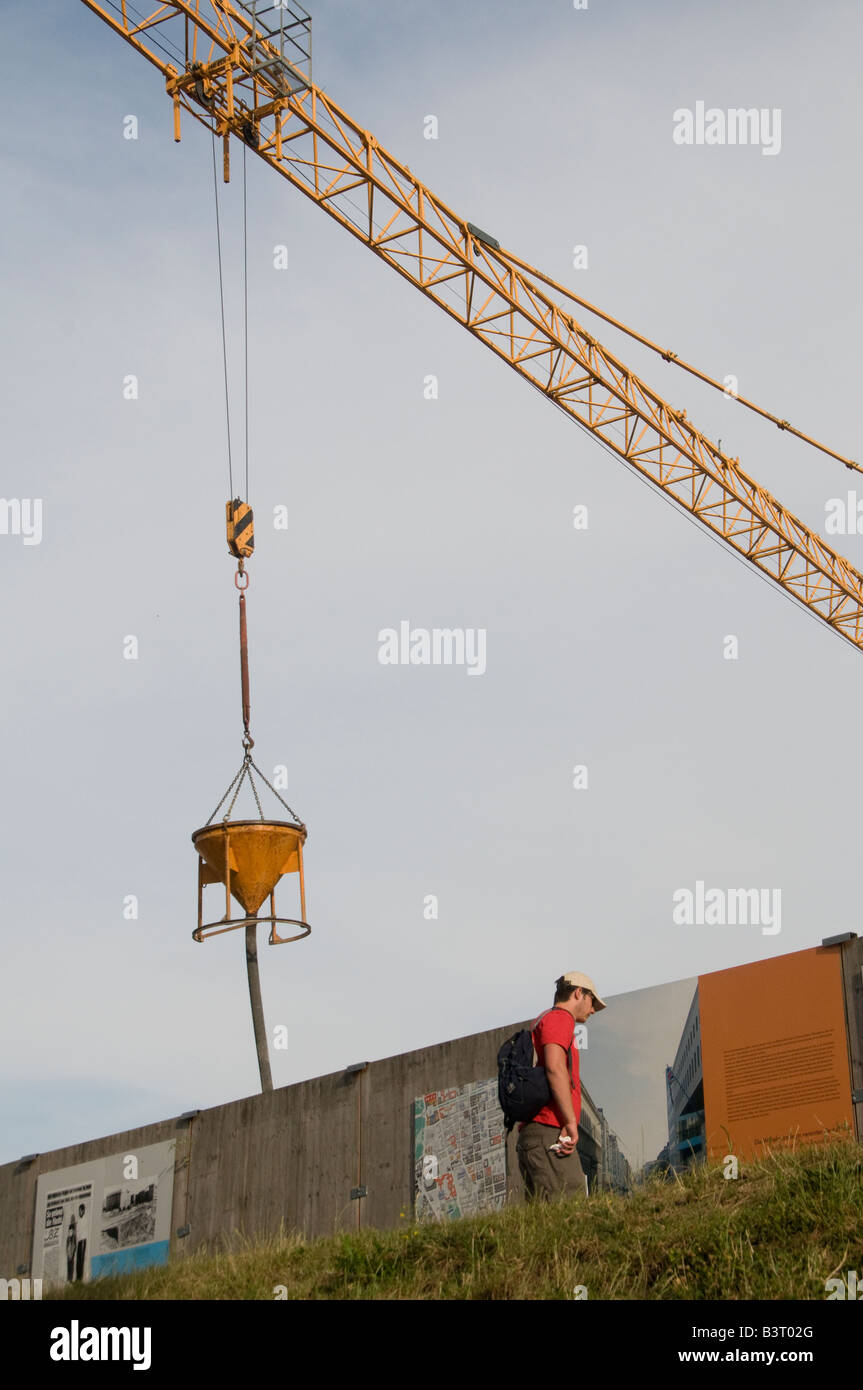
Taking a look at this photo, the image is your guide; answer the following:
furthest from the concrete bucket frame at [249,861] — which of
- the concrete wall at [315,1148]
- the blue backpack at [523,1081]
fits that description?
the blue backpack at [523,1081]

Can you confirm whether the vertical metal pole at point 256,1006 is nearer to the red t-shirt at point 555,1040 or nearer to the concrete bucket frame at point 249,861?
the concrete bucket frame at point 249,861

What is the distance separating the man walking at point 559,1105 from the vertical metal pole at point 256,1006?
11.5m

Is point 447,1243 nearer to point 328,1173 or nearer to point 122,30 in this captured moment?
point 328,1173

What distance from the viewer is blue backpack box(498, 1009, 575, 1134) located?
29.5ft

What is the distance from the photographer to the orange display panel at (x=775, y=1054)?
10.5m

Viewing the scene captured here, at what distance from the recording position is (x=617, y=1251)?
7.87 m

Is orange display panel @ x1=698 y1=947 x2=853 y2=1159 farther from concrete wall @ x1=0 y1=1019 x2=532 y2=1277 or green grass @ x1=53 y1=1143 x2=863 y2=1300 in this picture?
concrete wall @ x1=0 y1=1019 x2=532 y2=1277

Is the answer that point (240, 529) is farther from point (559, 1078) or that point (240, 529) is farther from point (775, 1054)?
point (559, 1078)

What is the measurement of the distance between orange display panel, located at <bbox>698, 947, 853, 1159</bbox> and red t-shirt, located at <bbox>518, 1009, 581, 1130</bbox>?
205 cm

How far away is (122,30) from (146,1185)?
61.6 ft

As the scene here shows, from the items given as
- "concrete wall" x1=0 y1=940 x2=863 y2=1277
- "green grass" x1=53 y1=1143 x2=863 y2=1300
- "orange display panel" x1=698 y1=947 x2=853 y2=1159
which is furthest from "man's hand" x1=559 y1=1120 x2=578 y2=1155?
"concrete wall" x1=0 y1=940 x2=863 y2=1277
